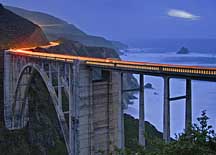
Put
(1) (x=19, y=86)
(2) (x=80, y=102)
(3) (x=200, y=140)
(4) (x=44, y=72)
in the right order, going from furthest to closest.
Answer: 1. (1) (x=19, y=86)
2. (4) (x=44, y=72)
3. (2) (x=80, y=102)
4. (3) (x=200, y=140)

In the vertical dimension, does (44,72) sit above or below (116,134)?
above

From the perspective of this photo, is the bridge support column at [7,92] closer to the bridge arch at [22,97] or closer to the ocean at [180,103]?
the bridge arch at [22,97]

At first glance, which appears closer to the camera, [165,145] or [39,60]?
[165,145]

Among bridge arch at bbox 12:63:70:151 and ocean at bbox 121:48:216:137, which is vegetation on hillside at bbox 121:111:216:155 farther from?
ocean at bbox 121:48:216:137

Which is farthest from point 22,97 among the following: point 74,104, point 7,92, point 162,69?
point 162,69

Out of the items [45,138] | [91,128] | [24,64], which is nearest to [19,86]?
[24,64]

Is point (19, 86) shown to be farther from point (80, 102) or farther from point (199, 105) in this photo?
point (199, 105)

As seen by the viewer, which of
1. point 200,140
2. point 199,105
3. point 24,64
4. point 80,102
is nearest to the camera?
point 200,140

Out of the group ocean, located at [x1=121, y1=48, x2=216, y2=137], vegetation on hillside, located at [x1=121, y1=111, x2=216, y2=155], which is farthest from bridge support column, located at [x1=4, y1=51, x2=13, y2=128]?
vegetation on hillside, located at [x1=121, y1=111, x2=216, y2=155]

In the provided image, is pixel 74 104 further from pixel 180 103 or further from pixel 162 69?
pixel 180 103
